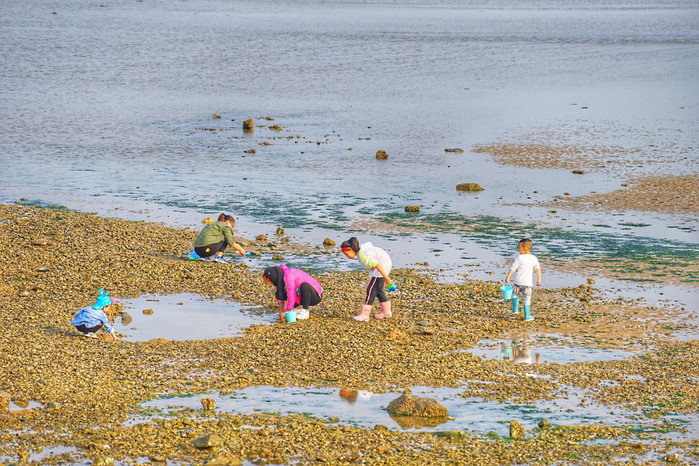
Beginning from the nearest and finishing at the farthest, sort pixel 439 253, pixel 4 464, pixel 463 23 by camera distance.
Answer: pixel 4 464 → pixel 439 253 → pixel 463 23

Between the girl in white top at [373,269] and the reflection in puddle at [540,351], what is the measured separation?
82.9 inches

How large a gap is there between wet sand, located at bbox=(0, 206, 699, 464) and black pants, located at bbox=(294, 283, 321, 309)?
399mm

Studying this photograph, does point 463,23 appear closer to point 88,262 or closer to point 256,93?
point 256,93

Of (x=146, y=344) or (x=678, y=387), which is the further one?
(x=146, y=344)

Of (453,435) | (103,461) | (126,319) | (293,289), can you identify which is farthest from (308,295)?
(103,461)

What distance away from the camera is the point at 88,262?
62.4 ft

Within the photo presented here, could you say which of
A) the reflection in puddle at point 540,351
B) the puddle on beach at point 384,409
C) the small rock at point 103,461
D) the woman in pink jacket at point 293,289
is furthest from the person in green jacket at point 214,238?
the small rock at point 103,461

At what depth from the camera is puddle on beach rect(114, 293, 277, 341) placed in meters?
15.1

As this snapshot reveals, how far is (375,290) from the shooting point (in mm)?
15984

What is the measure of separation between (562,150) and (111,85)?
3017cm

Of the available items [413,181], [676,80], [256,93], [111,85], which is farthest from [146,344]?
[676,80]

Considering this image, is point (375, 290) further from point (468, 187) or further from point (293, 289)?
point (468, 187)

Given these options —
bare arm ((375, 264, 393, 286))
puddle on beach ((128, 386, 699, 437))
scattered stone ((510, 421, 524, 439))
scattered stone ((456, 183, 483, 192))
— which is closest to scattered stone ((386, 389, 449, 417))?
puddle on beach ((128, 386, 699, 437))

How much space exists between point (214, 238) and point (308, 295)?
15.2ft
